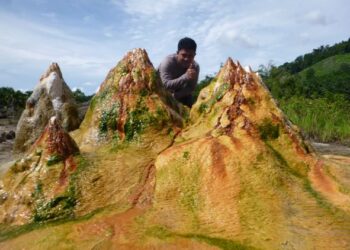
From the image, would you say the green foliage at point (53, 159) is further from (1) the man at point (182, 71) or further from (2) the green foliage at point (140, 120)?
(1) the man at point (182, 71)

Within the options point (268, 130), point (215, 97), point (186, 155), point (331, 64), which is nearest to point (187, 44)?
point (215, 97)

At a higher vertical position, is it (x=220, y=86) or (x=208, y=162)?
(x=220, y=86)

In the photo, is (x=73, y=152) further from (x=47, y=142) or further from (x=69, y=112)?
(x=69, y=112)

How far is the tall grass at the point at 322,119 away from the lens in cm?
1193

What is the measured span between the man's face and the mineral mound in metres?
2.49

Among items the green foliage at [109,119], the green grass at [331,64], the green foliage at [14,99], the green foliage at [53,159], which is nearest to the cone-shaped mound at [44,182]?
the green foliage at [53,159]

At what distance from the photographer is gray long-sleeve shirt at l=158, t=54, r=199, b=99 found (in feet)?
20.7

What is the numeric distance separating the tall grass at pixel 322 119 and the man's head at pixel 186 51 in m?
6.37

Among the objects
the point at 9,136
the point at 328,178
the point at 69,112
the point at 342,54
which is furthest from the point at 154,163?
the point at 342,54

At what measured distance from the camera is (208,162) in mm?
3291

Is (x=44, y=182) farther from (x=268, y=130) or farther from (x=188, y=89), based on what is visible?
(x=188, y=89)

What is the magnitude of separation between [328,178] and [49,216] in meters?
2.15

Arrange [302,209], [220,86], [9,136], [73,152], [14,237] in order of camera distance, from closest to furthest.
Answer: [302,209]
[14,237]
[73,152]
[220,86]
[9,136]

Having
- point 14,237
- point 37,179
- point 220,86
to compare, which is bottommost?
point 14,237
